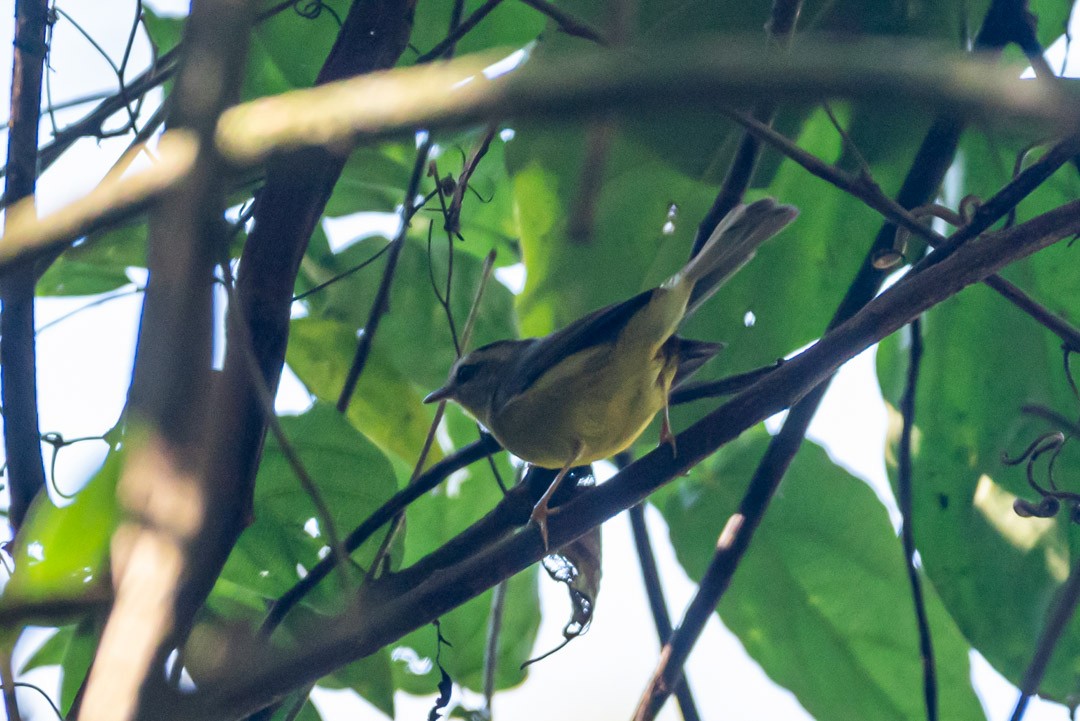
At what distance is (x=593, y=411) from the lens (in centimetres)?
282

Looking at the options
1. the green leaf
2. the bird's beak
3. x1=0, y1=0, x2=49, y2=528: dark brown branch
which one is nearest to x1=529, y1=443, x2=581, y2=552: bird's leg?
the bird's beak

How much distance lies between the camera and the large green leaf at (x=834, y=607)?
261 cm

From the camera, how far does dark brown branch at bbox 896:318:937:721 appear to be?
7.75 feet

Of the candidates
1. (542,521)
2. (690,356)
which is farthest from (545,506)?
(690,356)

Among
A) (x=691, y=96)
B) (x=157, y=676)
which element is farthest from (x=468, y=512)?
(x=691, y=96)

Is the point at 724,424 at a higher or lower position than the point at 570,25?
lower

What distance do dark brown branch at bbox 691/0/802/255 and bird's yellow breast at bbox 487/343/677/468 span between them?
434mm

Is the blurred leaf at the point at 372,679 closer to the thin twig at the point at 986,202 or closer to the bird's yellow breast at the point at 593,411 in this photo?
the bird's yellow breast at the point at 593,411

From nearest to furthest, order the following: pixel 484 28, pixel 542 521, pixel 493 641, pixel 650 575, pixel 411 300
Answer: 1. pixel 542 521
2. pixel 493 641
3. pixel 650 575
4. pixel 484 28
5. pixel 411 300

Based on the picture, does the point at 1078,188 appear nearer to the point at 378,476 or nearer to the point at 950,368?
the point at 950,368

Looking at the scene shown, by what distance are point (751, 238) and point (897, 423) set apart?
0.60 metres

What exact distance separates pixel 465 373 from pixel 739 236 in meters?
0.90

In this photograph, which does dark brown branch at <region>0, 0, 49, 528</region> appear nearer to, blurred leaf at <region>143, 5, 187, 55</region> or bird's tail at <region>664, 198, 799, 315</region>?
blurred leaf at <region>143, 5, 187, 55</region>

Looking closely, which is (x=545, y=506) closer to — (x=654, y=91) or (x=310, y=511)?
(x=310, y=511)
